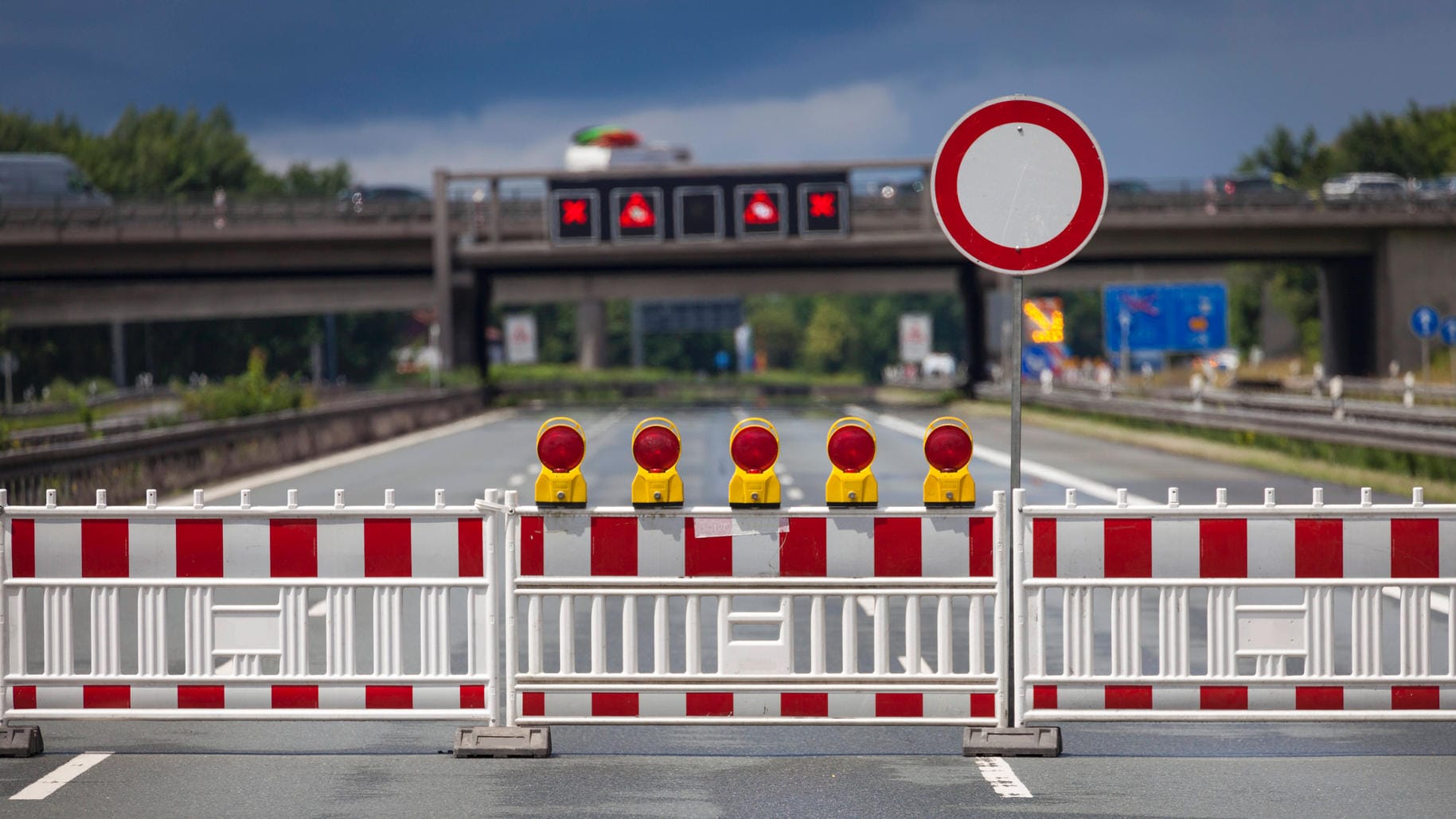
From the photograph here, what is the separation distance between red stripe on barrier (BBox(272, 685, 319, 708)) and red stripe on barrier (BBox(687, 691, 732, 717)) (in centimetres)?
136

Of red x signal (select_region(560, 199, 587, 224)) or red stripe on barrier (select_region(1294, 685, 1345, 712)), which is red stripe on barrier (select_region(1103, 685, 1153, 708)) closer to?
red stripe on barrier (select_region(1294, 685, 1345, 712))

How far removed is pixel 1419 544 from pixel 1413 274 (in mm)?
59289

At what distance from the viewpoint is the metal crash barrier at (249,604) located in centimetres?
721

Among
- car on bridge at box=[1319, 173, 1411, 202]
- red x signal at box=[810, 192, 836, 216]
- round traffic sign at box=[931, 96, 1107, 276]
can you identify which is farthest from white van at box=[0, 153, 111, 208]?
round traffic sign at box=[931, 96, 1107, 276]

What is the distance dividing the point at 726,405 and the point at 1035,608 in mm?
60196

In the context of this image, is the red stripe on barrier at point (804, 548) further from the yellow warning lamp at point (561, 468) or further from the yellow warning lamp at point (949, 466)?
the yellow warning lamp at point (561, 468)

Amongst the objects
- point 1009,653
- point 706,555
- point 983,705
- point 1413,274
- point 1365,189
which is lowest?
point 983,705

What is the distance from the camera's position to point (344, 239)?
64.1 meters

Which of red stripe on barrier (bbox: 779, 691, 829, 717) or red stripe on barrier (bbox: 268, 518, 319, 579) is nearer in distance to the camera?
red stripe on barrier (bbox: 779, 691, 829, 717)

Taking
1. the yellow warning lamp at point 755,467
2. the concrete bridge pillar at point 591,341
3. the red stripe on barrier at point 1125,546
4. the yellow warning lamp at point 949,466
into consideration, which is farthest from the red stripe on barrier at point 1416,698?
the concrete bridge pillar at point 591,341

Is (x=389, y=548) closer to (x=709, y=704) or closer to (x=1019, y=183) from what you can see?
(x=709, y=704)

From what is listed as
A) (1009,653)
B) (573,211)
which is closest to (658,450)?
(1009,653)

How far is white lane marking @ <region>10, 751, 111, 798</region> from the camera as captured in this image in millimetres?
6746

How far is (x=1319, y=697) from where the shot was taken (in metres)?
7.18
